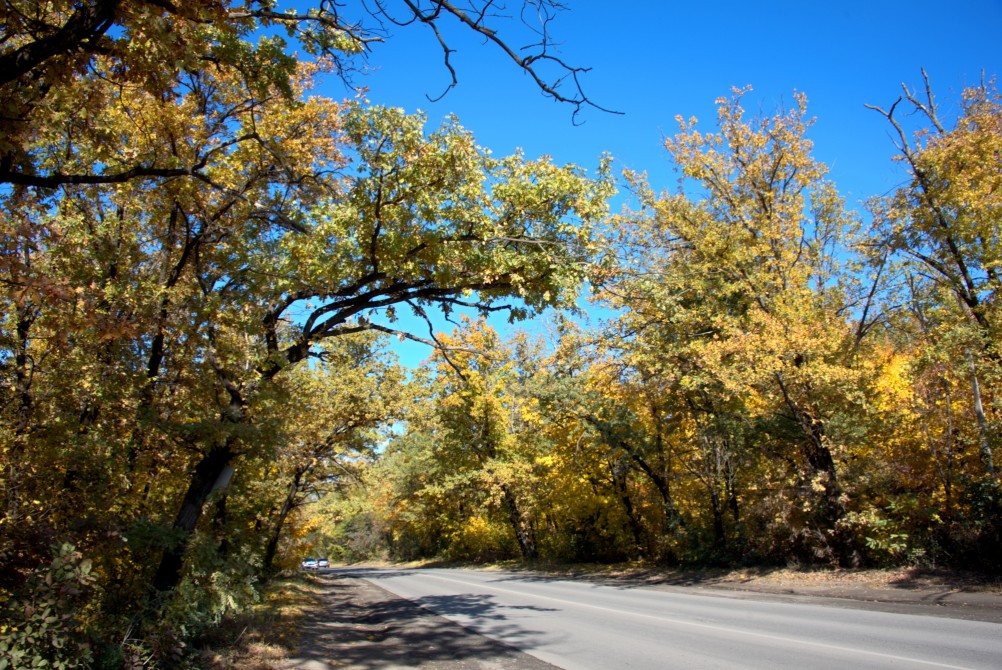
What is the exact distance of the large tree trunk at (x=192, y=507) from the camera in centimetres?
725

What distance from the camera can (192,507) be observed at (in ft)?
25.8

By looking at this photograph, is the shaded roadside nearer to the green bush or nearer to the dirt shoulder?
the green bush

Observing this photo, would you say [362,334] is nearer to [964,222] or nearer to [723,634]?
[723,634]

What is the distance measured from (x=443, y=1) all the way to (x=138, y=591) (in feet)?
26.1

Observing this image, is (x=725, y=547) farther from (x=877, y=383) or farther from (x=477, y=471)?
(x=477, y=471)

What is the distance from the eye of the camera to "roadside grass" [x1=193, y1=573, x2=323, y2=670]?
7.11 m

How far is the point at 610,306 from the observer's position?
16922 millimetres

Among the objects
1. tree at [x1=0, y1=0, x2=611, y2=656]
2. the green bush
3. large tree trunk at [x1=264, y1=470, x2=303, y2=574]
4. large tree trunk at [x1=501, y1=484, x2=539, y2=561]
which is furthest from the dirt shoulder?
large tree trunk at [x1=501, y1=484, x2=539, y2=561]

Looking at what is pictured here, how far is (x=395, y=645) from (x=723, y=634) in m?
5.09

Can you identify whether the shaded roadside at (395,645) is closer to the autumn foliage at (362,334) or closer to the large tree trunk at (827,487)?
the autumn foliage at (362,334)

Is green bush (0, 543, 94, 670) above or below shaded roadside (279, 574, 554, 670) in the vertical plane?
above

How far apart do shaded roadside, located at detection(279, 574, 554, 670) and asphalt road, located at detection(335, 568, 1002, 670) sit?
43 cm

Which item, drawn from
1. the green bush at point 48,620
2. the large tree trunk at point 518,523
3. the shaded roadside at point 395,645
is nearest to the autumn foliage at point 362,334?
the green bush at point 48,620

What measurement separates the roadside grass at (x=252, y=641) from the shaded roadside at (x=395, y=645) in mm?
221
